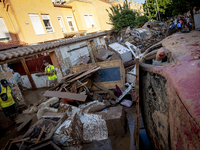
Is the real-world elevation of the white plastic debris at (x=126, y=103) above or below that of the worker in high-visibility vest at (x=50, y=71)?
below

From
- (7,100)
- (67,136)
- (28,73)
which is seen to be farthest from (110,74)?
(28,73)

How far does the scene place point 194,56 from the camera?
3.94 ft

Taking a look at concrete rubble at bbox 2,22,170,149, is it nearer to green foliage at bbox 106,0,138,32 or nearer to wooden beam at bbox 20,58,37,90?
wooden beam at bbox 20,58,37,90

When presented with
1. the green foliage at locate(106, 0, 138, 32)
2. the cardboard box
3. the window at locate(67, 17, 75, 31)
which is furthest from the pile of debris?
the window at locate(67, 17, 75, 31)

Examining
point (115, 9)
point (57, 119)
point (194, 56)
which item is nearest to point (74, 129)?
point (57, 119)

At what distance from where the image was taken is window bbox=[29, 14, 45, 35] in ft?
34.7

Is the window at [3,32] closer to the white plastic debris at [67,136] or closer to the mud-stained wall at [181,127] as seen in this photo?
the white plastic debris at [67,136]

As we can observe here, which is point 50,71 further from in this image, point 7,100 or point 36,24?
point 36,24

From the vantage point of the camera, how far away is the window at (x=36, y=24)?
10.6 metres

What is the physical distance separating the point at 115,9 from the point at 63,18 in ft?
23.1

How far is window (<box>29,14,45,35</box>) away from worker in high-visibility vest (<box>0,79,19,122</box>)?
306 inches

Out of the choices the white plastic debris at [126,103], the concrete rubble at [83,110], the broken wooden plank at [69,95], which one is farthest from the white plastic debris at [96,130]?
the white plastic debris at [126,103]

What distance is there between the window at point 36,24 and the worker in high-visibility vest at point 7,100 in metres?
7.76

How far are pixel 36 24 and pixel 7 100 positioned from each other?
8.62 m
